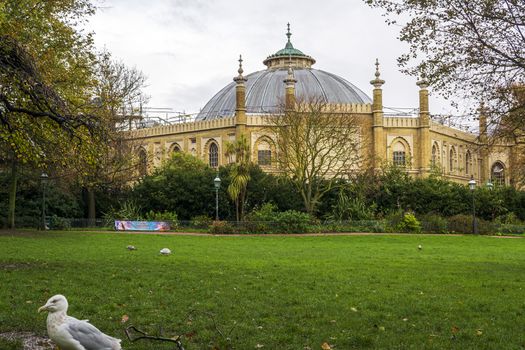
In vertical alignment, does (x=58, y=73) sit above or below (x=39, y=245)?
above

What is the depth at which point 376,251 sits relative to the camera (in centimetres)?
2144

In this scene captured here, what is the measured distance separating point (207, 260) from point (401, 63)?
7.15 metres

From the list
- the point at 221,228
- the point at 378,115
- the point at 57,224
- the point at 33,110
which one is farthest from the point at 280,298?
the point at 378,115

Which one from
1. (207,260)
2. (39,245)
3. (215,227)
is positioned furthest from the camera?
(215,227)

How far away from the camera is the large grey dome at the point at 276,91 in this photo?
59.2 metres

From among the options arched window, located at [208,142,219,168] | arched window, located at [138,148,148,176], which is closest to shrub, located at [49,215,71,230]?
arched window, located at [138,148,148,176]

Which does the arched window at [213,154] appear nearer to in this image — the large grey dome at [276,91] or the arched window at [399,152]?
the large grey dome at [276,91]

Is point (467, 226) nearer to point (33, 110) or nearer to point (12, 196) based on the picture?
point (12, 196)

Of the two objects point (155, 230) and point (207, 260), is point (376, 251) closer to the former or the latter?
point (207, 260)

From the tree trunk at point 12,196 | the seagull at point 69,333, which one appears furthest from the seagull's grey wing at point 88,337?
the tree trunk at point 12,196

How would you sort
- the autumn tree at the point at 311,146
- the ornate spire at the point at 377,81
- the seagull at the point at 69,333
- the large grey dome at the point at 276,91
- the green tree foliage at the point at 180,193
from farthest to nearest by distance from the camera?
the large grey dome at the point at 276,91 → the ornate spire at the point at 377,81 → the autumn tree at the point at 311,146 → the green tree foliage at the point at 180,193 → the seagull at the point at 69,333

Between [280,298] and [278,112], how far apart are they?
3477 cm

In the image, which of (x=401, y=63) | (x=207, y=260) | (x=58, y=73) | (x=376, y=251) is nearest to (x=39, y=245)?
(x=58, y=73)

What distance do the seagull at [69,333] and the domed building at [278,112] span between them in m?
39.8
